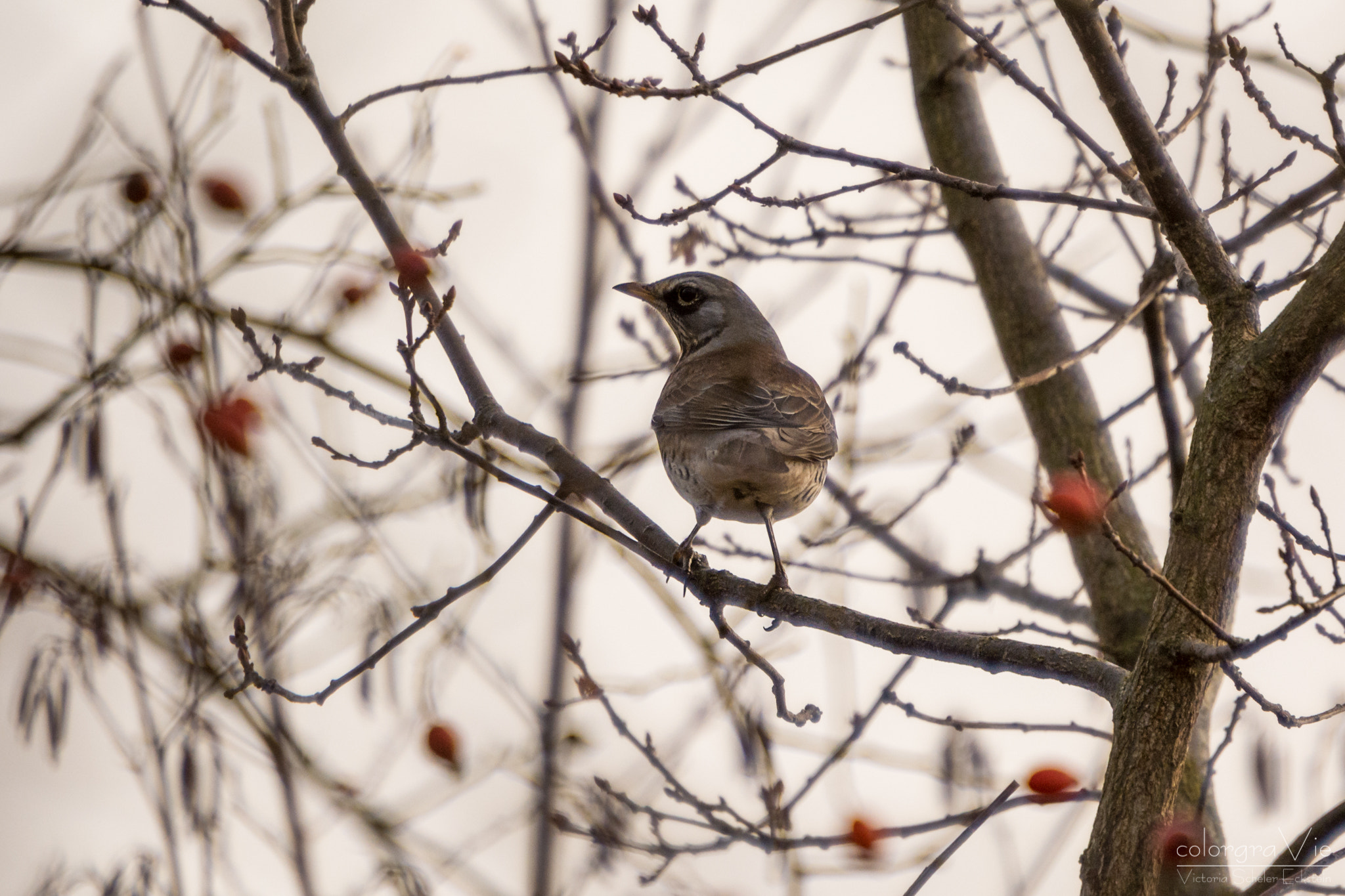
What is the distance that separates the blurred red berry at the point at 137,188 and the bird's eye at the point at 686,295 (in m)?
2.68

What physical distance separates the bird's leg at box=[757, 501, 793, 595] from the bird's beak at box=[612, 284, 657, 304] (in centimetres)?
150

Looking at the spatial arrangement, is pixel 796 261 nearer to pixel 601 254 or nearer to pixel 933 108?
pixel 933 108

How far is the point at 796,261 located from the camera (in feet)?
17.0

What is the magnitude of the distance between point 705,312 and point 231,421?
3430mm

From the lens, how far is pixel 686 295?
604cm

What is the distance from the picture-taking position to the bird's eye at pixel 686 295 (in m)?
5.97

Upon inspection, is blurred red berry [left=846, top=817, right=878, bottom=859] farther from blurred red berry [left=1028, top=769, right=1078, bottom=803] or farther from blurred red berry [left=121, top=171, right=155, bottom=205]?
blurred red berry [left=121, top=171, right=155, bottom=205]

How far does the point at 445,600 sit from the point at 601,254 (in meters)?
1.51

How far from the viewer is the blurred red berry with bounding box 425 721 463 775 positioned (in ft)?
14.1

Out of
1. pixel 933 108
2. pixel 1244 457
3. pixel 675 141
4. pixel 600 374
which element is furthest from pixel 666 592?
pixel 933 108

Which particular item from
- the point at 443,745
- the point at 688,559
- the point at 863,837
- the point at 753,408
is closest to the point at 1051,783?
the point at 863,837

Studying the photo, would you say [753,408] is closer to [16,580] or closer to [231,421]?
[231,421]

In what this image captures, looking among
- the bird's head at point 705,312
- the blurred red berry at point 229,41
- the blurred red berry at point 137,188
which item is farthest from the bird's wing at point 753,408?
the blurred red berry at point 229,41

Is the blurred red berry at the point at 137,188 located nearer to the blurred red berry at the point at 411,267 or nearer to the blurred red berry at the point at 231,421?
the blurred red berry at the point at 231,421
